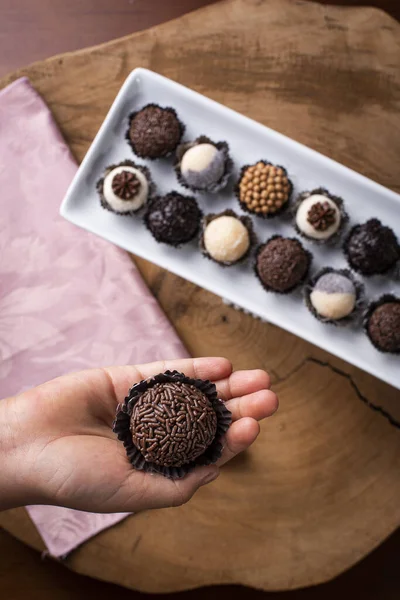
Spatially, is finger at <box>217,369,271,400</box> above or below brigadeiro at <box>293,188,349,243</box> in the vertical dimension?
below

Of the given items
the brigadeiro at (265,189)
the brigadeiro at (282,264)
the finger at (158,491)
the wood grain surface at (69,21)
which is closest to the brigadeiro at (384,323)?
the brigadeiro at (282,264)

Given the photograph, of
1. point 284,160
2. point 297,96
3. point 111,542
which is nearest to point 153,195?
point 284,160

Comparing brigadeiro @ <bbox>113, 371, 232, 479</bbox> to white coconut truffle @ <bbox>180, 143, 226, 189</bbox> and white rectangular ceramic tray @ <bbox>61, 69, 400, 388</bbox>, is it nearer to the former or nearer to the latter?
white rectangular ceramic tray @ <bbox>61, 69, 400, 388</bbox>

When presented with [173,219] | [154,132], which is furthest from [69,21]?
[173,219]

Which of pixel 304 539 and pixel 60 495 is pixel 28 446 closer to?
pixel 60 495

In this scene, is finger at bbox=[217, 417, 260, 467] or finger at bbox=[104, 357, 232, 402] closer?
finger at bbox=[217, 417, 260, 467]

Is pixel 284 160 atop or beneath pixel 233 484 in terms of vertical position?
atop

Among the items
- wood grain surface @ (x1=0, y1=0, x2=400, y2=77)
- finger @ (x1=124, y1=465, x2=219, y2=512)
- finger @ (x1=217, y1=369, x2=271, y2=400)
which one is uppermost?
wood grain surface @ (x1=0, y1=0, x2=400, y2=77)

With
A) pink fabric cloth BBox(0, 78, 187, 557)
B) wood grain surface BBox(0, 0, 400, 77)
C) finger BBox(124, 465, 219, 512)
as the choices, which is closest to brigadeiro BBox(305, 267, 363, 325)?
pink fabric cloth BBox(0, 78, 187, 557)
